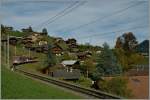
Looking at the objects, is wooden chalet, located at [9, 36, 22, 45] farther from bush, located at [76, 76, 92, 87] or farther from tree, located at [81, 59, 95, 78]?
bush, located at [76, 76, 92, 87]

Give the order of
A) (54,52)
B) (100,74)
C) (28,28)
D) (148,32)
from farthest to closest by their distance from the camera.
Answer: (100,74), (54,52), (28,28), (148,32)

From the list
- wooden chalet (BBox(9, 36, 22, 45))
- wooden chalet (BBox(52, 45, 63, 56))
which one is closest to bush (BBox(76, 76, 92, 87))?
wooden chalet (BBox(52, 45, 63, 56))

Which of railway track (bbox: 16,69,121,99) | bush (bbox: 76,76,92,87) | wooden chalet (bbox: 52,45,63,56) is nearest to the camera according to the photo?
wooden chalet (bbox: 52,45,63,56)


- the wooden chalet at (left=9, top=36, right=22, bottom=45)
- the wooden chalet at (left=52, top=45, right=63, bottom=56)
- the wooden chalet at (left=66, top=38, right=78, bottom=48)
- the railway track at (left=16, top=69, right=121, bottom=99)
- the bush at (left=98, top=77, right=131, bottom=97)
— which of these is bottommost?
the bush at (left=98, top=77, right=131, bottom=97)

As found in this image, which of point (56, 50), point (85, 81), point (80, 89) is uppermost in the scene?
point (56, 50)

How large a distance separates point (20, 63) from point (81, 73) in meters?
4.05

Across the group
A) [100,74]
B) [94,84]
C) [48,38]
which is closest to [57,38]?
[48,38]

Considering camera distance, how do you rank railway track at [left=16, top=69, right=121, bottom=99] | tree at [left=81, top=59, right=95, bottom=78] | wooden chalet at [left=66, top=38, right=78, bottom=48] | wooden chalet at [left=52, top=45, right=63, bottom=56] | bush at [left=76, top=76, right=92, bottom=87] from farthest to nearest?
bush at [left=76, top=76, right=92, bottom=87] → tree at [left=81, top=59, right=95, bottom=78] → railway track at [left=16, top=69, right=121, bottom=99] → wooden chalet at [left=52, top=45, right=63, bottom=56] → wooden chalet at [left=66, top=38, right=78, bottom=48]

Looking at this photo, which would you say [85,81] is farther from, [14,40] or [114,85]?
[14,40]

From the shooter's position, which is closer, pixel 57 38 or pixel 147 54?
pixel 147 54

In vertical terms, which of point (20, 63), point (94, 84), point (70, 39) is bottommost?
point (94, 84)

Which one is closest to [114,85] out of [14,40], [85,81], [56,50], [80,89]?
[85,81]

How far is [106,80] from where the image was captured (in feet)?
25.1

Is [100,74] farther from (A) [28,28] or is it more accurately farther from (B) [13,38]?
(A) [28,28]
